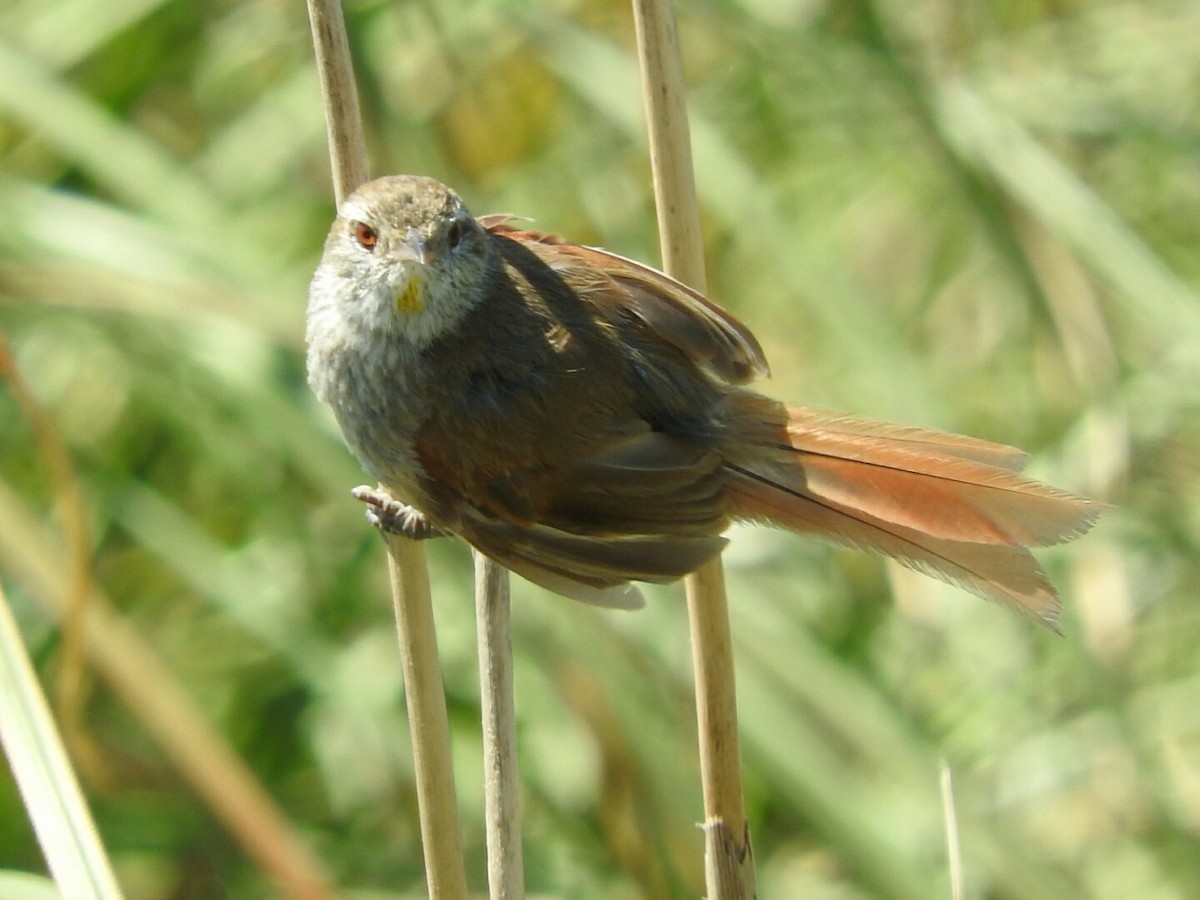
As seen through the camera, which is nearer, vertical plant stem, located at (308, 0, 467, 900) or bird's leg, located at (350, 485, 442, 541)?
vertical plant stem, located at (308, 0, 467, 900)

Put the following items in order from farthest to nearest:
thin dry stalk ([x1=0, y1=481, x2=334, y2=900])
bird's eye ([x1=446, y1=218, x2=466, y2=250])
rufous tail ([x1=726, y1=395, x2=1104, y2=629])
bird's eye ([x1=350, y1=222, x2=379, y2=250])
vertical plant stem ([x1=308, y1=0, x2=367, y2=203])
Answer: bird's eye ([x1=446, y1=218, x2=466, y2=250]) → bird's eye ([x1=350, y1=222, x2=379, y2=250]) → rufous tail ([x1=726, y1=395, x2=1104, y2=629]) → vertical plant stem ([x1=308, y1=0, x2=367, y2=203]) → thin dry stalk ([x1=0, y1=481, x2=334, y2=900])

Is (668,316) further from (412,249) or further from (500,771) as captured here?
(500,771)

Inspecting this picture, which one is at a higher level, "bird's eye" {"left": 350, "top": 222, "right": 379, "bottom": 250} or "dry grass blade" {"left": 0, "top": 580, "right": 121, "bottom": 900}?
"bird's eye" {"left": 350, "top": 222, "right": 379, "bottom": 250}

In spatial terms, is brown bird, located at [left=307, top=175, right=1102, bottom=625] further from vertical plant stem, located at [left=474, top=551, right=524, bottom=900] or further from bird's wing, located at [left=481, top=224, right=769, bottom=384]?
vertical plant stem, located at [left=474, top=551, right=524, bottom=900]

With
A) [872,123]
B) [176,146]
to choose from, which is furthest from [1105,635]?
[176,146]

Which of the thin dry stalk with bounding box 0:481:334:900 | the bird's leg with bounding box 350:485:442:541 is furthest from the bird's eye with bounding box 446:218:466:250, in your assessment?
the thin dry stalk with bounding box 0:481:334:900

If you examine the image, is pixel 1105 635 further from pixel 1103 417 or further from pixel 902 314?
pixel 902 314

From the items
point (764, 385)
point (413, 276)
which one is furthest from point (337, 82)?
point (764, 385)
